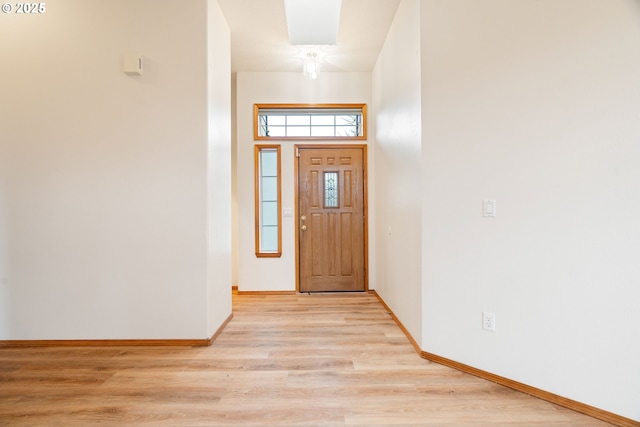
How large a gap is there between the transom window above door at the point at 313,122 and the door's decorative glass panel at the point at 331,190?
53 cm

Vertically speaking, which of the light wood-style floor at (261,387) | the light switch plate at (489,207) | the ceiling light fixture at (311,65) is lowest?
the light wood-style floor at (261,387)

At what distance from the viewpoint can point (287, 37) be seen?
369 cm

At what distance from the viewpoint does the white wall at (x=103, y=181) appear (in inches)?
110

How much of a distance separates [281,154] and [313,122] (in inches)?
25.8

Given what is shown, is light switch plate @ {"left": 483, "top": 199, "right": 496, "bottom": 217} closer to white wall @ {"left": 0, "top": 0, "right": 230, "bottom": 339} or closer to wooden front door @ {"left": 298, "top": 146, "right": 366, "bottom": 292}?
white wall @ {"left": 0, "top": 0, "right": 230, "bottom": 339}

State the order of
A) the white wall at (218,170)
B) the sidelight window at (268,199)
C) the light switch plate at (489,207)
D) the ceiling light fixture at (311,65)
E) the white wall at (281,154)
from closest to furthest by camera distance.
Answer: the light switch plate at (489,207) < the white wall at (218,170) < the ceiling light fixture at (311,65) < the white wall at (281,154) < the sidelight window at (268,199)

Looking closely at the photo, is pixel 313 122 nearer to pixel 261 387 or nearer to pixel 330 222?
pixel 330 222

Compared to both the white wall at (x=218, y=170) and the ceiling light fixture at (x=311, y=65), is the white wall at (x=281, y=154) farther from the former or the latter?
the white wall at (x=218, y=170)

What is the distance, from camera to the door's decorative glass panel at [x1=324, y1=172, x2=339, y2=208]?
462 cm

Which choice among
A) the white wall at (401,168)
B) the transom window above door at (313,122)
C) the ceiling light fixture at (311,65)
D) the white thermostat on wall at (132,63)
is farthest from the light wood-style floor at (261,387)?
the ceiling light fixture at (311,65)

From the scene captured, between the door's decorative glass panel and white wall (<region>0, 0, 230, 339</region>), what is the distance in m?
2.15

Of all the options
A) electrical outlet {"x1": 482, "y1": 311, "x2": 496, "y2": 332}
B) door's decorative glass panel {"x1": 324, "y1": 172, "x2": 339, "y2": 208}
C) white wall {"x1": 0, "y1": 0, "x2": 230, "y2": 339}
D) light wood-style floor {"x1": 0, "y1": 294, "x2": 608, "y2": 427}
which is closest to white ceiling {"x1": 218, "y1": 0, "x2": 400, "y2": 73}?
white wall {"x1": 0, "y1": 0, "x2": 230, "y2": 339}

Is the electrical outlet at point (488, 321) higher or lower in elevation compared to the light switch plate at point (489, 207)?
lower

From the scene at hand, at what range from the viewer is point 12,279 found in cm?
282
